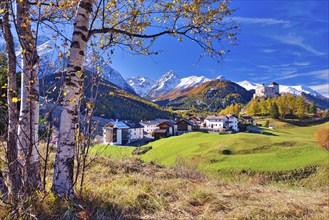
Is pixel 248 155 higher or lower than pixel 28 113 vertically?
lower

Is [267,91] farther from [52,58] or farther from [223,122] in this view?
[52,58]

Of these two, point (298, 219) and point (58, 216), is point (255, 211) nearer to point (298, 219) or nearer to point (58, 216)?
point (298, 219)

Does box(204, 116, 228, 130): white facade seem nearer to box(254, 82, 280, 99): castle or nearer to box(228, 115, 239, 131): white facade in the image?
box(228, 115, 239, 131): white facade

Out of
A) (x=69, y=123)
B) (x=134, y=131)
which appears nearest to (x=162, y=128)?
(x=134, y=131)

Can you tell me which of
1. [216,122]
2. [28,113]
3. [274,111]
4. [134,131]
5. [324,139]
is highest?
[274,111]

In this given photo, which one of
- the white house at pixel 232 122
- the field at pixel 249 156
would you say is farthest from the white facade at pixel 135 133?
the white house at pixel 232 122

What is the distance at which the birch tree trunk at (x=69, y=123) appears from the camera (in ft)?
10.7

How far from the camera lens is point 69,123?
3.34 m

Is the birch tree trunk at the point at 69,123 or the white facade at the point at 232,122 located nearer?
the birch tree trunk at the point at 69,123

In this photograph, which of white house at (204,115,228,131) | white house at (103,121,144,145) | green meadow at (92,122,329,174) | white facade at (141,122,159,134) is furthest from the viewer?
white house at (204,115,228,131)

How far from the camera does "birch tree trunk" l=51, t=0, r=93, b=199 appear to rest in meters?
3.28

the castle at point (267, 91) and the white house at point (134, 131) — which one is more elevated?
the castle at point (267, 91)

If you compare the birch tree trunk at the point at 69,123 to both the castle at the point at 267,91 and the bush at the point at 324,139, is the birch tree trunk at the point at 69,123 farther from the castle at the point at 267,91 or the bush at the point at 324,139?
the castle at the point at 267,91

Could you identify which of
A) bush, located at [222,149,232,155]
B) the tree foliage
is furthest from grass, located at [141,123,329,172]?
the tree foliage
